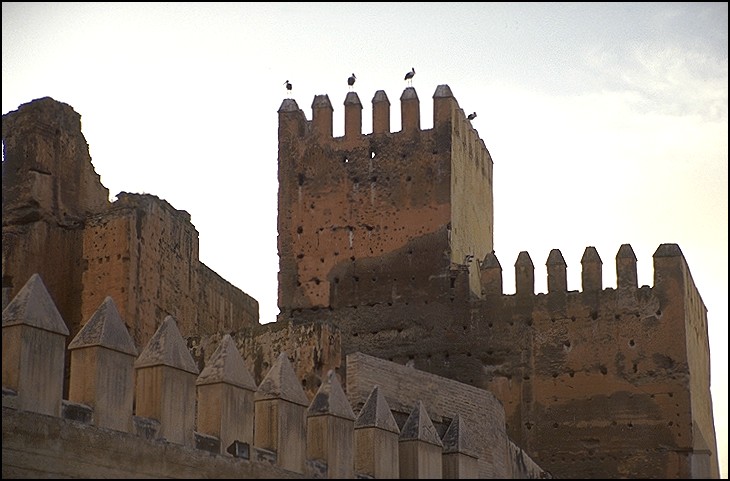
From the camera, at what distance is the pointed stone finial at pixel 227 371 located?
50.0 ft

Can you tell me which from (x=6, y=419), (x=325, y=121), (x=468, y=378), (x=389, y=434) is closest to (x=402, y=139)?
(x=325, y=121)

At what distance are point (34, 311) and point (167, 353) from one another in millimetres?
1480

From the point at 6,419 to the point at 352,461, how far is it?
4.26 metres

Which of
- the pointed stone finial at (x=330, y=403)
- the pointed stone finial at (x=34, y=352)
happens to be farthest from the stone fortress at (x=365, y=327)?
the pointed stone finial at (x=34, y=352)

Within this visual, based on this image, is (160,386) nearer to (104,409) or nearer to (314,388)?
(104,409)

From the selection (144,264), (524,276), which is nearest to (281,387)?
(144,264)

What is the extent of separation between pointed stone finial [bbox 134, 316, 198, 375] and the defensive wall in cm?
927

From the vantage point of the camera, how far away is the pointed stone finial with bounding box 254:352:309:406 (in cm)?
1569

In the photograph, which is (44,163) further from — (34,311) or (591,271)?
(591,271)

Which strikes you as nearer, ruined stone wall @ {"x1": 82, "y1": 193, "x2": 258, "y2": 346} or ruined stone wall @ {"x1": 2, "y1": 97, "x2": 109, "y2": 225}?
ruined stone wall @ {"x1": 2, "y1": 97, "x2": 109, "y2": 225}

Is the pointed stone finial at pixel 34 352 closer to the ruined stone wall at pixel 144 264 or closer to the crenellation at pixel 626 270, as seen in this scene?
the ruined stone wall at pixel 144 264

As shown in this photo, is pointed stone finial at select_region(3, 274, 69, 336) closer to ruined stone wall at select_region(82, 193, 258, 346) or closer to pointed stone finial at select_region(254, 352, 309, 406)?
pointed stone finial at select_region(254, 352, 309, 406)

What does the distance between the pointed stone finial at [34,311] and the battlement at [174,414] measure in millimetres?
11

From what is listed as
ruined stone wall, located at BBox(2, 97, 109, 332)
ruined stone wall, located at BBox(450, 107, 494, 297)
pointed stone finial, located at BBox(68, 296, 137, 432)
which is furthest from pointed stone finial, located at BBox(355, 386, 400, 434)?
ruined stone wall, located at BBox(450, 107, 494, 297)
